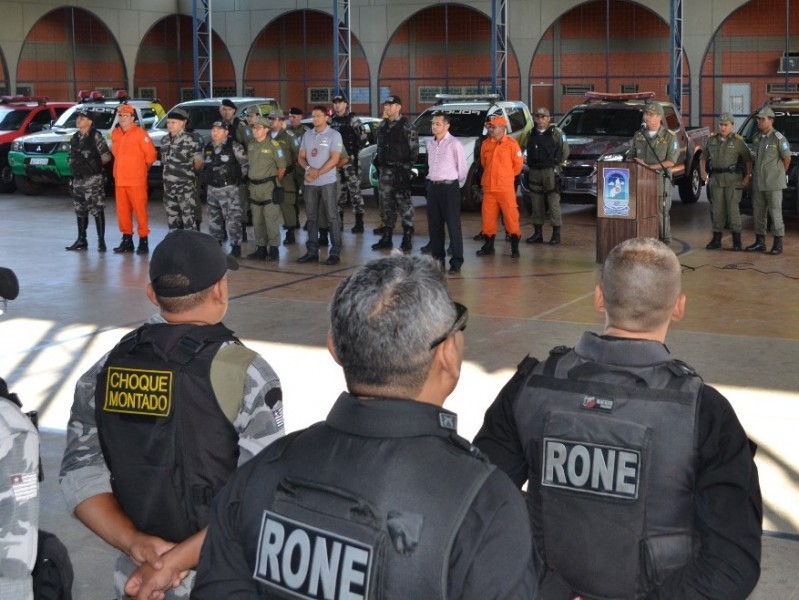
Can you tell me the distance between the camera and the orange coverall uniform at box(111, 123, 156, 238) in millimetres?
13773

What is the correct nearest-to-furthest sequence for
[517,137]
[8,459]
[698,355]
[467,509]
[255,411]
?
[467,509] < [8,459] < [255,411] < [698,355] < [517,137]

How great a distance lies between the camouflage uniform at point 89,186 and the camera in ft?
47.2

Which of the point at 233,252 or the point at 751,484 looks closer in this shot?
the point at 751,484

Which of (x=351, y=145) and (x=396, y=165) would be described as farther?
(x=351, y=145)

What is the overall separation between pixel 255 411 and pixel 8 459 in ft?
2.16

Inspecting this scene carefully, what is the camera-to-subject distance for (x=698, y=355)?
8508mm

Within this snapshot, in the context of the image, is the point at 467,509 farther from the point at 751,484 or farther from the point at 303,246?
the point at 303,246

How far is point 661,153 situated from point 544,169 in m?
1.73

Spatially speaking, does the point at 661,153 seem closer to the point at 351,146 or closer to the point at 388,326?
the point at 351,146

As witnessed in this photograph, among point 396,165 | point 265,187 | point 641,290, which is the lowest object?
point 641,290

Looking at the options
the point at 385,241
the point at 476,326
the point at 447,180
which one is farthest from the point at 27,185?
the point at 476,326

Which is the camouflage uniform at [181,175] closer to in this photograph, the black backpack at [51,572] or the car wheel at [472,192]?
the car wheel at [472,192]

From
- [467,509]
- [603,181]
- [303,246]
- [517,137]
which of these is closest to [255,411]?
[467,509]

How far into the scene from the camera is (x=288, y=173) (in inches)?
606
